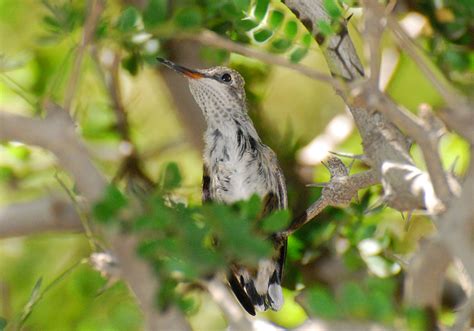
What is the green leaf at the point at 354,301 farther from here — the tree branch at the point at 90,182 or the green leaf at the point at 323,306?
the tree branch at the point at 90,182

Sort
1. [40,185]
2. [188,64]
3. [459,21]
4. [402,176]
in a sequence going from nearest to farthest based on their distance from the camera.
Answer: [402,176], [459,21], [40,185], [188,64]

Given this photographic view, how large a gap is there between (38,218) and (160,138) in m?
1.43

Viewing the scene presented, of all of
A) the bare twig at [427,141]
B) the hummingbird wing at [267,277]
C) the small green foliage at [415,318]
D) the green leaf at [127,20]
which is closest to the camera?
the small green foliage at [415,318]

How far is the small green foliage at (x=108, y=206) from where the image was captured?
2.12 metres

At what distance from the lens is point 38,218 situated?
12.3ft

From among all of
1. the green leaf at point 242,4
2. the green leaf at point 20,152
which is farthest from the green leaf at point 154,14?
→ the green leaf at point 20,152

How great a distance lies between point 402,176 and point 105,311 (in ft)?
3.31

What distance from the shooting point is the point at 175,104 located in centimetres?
451

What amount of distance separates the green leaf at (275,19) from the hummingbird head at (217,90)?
0.62 m

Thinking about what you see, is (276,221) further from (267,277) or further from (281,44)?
(267,277)

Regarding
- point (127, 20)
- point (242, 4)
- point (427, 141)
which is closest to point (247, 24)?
point (242, 4)

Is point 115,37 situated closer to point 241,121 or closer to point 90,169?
point 241,121

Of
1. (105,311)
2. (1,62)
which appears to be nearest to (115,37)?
(1,62)

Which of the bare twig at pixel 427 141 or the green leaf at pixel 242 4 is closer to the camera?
the bare twig at pixel 427 141
